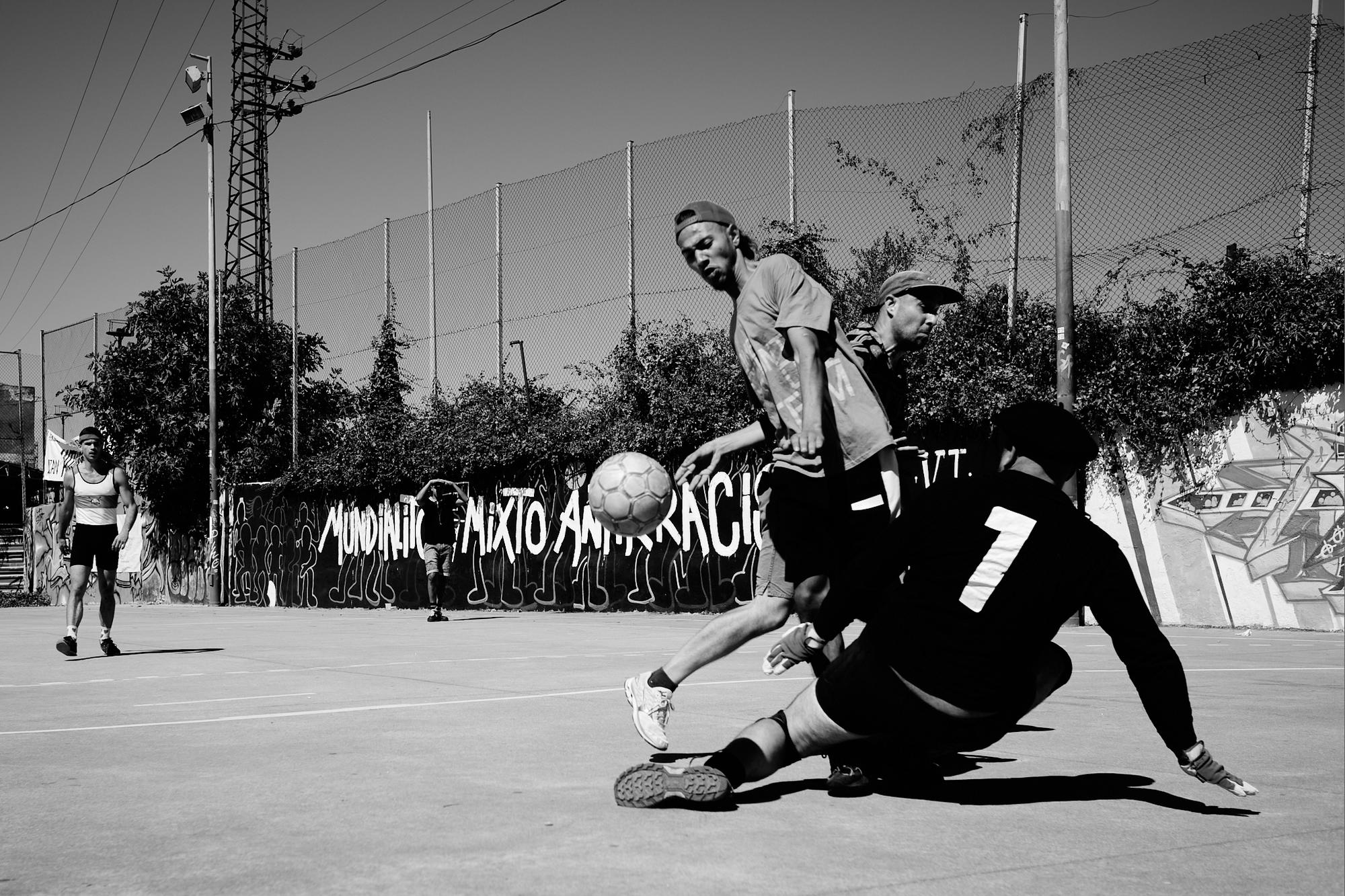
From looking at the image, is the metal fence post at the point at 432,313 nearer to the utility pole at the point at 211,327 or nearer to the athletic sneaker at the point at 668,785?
the utility pole at the point at 211,327

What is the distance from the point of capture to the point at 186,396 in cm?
2861

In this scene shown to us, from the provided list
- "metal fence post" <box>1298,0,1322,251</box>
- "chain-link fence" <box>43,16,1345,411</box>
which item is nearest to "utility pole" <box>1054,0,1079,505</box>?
"chain-link fence" <box>43,16,1345,411</box>

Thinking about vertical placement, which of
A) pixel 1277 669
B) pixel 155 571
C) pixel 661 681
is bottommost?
pixel 155 571

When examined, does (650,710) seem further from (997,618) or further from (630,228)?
(630,228)

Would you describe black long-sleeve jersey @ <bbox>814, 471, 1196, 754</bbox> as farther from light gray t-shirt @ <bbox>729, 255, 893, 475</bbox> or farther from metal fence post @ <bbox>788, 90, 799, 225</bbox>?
metal fence post @ <bbox>788, 90, 799, 225</bbox>

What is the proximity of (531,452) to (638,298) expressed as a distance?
3.34 meters

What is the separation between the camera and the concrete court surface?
3148 millimetres

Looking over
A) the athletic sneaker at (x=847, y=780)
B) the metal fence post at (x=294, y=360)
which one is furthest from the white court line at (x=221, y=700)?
the metal fence post at (x=294, y=360)

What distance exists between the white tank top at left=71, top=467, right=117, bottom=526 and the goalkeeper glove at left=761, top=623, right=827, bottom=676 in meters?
8.09

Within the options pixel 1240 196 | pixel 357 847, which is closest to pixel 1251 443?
pixel 1240 196

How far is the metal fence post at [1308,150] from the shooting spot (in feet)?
42.7

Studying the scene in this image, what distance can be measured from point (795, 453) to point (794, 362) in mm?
366

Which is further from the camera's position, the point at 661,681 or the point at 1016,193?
the point at 1016,193

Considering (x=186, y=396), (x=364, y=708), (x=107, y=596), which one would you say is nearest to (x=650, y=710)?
(x=364, y=708)
